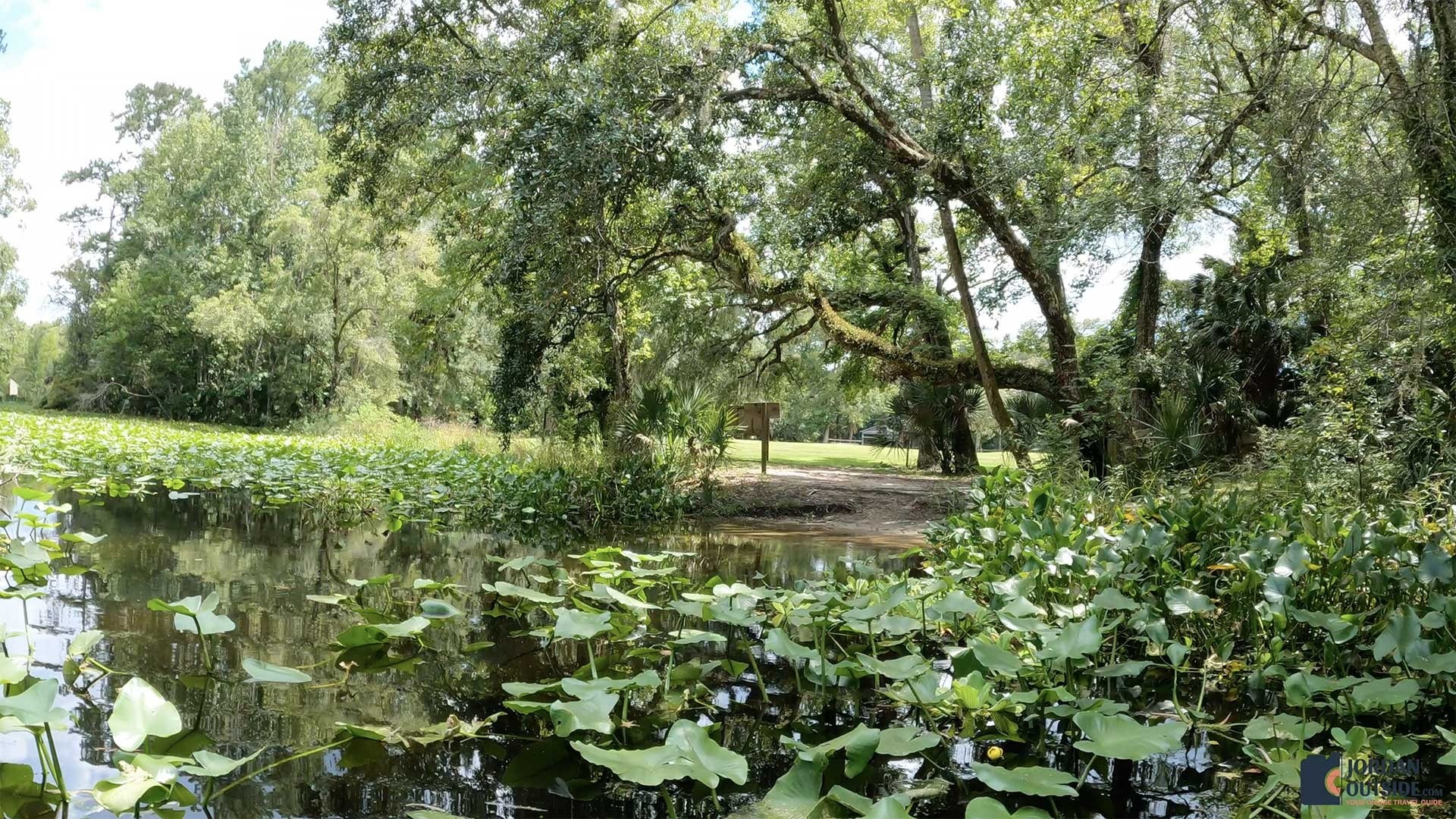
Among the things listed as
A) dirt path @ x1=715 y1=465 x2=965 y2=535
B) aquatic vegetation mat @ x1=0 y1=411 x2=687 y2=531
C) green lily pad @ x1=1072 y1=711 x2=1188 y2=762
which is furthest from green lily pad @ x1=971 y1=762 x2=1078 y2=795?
dirt path @ x1=715 y1=465 x2=965 y2=535

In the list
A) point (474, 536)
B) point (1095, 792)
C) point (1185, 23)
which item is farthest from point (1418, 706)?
point (1185, 23)

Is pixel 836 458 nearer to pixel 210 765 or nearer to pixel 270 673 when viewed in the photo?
pixel 270 673

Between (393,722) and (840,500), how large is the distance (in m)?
9.02

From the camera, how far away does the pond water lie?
2.16 meters

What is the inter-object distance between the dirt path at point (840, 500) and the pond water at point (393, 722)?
5146mm

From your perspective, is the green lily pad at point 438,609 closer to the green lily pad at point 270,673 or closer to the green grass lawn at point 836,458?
the green lily pad at point 270,673

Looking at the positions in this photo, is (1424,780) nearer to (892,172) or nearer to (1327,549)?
(1327,549)

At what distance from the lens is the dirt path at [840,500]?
33.1 feet

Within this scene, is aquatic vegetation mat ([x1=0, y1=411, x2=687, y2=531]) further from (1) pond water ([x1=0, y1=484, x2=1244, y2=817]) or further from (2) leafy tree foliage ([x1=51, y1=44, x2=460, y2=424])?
(2) leafy tree foliage ([x1=51, y1=44, x2=460, y2=424])

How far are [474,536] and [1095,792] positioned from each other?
5.92m

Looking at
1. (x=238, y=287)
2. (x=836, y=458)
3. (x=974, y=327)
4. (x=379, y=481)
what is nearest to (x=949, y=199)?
(x=974, y=327)

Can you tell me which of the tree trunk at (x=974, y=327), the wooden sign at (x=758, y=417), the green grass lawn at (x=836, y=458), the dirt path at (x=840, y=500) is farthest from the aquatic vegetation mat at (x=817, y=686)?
the green grass lawn at (x=836, y=458)

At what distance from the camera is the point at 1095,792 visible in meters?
2.28

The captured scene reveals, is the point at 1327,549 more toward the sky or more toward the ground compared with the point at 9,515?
more toward the sky
